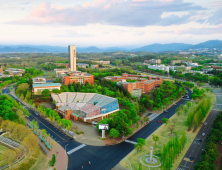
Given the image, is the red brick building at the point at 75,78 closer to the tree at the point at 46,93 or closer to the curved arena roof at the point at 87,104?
the tree at the point at 46,93

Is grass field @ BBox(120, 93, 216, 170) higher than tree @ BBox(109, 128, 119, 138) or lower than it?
lower

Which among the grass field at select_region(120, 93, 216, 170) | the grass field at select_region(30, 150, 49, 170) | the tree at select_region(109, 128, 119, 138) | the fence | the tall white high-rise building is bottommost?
the grass field at select_region(30, 150, 49, 170)

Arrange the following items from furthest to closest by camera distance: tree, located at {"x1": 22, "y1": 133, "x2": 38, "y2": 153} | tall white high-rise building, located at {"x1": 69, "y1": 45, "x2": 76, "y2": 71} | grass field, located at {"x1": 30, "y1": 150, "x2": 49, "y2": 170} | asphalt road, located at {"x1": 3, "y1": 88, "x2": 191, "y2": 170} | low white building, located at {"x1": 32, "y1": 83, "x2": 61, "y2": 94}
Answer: tall white high-rise building, located at {"x1": 69, "y1": 45, "x2": 76, "y2": 71} → low white building, located at {"x1": 32, "y1": 83, "x2": 61, "y2": 94} → tree, located at {"x1": 22, "y1": 133, "x2": 38, "y2": 153} → asphalt road, located at {"x1": 3, "y1": 88, "x2": 191, "y2": 170} → grass field, located at {"x1": 30, "y1": 150, "x2": 49, "y2": 170}

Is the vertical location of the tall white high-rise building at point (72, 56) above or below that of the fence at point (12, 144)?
above

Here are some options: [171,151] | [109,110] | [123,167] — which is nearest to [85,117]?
[109,110]

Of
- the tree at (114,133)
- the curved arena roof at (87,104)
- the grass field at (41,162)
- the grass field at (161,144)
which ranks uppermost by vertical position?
the curved arena roof at (87,104)

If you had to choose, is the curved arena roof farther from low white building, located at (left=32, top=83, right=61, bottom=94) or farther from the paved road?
the paved road

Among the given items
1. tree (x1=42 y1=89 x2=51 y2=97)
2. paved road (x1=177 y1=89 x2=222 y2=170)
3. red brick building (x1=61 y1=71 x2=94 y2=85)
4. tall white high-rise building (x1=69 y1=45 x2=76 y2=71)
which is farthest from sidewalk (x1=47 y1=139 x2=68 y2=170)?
tall white high-rise building (x1=69 y1=45 x2=76 y2=71)

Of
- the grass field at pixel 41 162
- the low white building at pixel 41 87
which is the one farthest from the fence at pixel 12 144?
the low white building at pixel 41 87

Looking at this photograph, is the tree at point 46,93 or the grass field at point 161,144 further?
the tree at point 46,93

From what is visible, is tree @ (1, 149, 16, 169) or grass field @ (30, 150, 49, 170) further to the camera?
grass field @ (30, 150, 49, 170)
